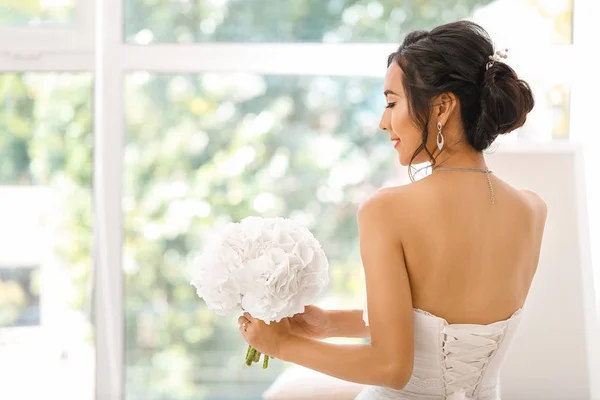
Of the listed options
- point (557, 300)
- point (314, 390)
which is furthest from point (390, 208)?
point (557, 300)

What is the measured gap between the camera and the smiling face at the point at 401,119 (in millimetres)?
1689

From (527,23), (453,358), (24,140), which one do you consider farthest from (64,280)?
(527,23)

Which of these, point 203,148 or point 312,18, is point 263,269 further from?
point 312,18

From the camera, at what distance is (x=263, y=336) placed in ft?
5.37

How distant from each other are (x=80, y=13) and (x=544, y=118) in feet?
7.09

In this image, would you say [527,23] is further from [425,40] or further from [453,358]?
[453,358]

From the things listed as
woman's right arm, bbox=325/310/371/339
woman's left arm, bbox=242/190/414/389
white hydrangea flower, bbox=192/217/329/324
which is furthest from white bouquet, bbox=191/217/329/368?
woman's right arm, bbox=325/310/371/339

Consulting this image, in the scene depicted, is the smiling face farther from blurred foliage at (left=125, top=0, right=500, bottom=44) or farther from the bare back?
blurred foliage at (left=125, top=0, right=500, bottom=44)

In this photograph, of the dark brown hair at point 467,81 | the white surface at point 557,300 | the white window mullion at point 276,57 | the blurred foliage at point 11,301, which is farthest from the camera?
the blurred foliage at point 11,301

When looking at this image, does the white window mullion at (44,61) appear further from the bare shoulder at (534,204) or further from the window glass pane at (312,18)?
the bare shoulder at (534,204)

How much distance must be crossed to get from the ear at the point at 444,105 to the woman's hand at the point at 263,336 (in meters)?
0.63

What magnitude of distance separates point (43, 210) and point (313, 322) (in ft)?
6.22

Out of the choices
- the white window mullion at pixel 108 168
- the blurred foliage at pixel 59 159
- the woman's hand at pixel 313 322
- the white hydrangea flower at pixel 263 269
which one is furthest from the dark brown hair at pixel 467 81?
the blurred foliage at pixel 59 159

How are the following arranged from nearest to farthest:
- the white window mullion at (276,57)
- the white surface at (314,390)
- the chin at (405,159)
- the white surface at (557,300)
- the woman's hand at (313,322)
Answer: the chin at (405,159) → the woman's hand at (313,322) → the white surface at (314,390) → the white surface at (557,300) → the white window mullion at (276,57)
